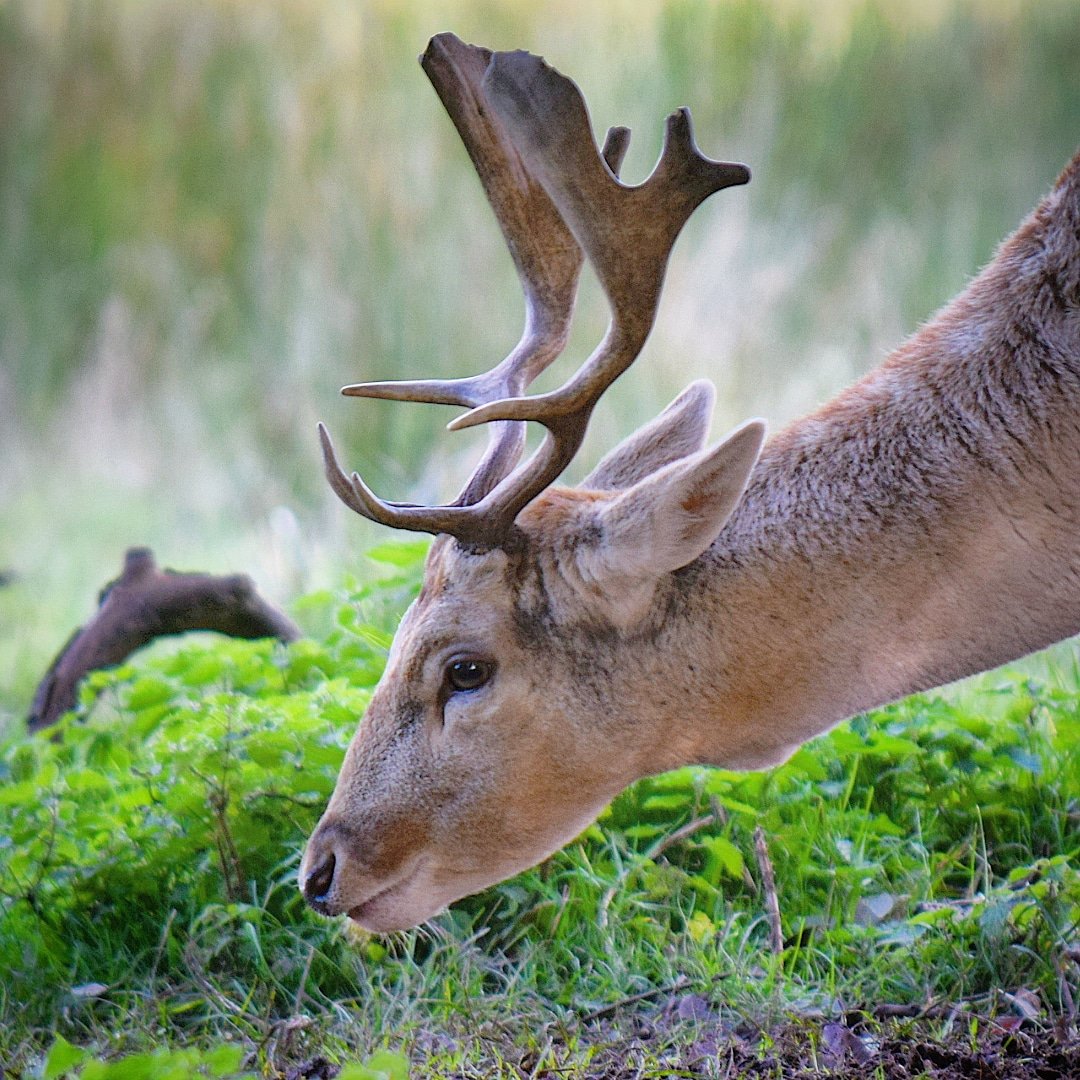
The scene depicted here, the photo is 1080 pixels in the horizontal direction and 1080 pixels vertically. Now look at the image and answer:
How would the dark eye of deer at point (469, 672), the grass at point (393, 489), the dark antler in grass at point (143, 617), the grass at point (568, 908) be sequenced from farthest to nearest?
the dark antler in grass at point (143, 617), the grass at point (393, 489), the grass at point (568, 908), the dark eye of deer at point (469, 672)

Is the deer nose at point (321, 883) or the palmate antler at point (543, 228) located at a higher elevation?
the palmate antler at point (543, 228)

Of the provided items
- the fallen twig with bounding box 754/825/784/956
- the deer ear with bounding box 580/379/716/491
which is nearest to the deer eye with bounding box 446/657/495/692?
the deer ear with bounding box 580/379/716/491

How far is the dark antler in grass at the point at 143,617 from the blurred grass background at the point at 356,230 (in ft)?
5.72

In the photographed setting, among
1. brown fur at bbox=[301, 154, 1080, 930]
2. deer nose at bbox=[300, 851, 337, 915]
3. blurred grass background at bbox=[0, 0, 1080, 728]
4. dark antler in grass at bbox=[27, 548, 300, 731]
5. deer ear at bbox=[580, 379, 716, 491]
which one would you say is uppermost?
blurred grass background at bbox=[0, 0, 1080, 728]

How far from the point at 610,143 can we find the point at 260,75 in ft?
25.2

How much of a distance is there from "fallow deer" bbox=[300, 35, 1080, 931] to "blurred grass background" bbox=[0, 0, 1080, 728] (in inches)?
164

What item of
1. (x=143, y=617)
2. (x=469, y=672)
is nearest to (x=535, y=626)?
(x=469, y=672)

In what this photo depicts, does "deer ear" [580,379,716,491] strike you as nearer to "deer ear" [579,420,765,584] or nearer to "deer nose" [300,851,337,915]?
"deer ear" [579,420,765,584]

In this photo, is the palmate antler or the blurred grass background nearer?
the palmate antler

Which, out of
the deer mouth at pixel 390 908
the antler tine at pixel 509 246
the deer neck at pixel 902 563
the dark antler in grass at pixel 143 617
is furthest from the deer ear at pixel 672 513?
the dark antler in grass at pixel 143 617

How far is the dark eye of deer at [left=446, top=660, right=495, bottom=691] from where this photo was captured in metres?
3.06

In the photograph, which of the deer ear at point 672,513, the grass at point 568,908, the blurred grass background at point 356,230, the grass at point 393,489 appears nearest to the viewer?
the deer ear at point 672,513

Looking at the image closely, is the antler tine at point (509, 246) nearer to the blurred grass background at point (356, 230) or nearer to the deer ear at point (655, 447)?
the deer ear at point (655, 447)

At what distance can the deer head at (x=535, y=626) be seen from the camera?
2.93 m
